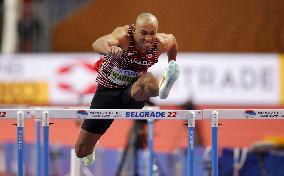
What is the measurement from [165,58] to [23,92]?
314 centimetres

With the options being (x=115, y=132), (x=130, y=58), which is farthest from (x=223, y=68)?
(x=130, y=58)

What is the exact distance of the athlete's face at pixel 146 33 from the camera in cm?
755

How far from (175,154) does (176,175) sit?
0.30 metres

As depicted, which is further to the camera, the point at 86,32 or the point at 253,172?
the point at 86,32

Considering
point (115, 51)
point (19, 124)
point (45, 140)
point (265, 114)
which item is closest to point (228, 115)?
point (265, 114)

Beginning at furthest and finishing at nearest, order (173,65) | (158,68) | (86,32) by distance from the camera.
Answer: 1. (86,32)
2. (158,68)
3. (173,65)

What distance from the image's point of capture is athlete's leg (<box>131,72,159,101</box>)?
756cm

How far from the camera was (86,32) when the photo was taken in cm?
1739

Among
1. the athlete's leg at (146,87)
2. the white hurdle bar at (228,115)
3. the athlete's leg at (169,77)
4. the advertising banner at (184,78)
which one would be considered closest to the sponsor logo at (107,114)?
the athlete's leg at (146,87)

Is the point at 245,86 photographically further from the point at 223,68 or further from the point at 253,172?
the point at 253,172

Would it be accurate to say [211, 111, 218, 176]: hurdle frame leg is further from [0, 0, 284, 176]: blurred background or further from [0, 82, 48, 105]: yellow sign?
[0, 82, 48, 105]: yellow sign

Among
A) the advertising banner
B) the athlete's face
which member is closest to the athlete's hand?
the athlete's face

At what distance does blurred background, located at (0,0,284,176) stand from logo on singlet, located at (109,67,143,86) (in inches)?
277

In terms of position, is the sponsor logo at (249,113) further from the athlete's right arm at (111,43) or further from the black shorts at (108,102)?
the athlete's right arm at (111,43)
